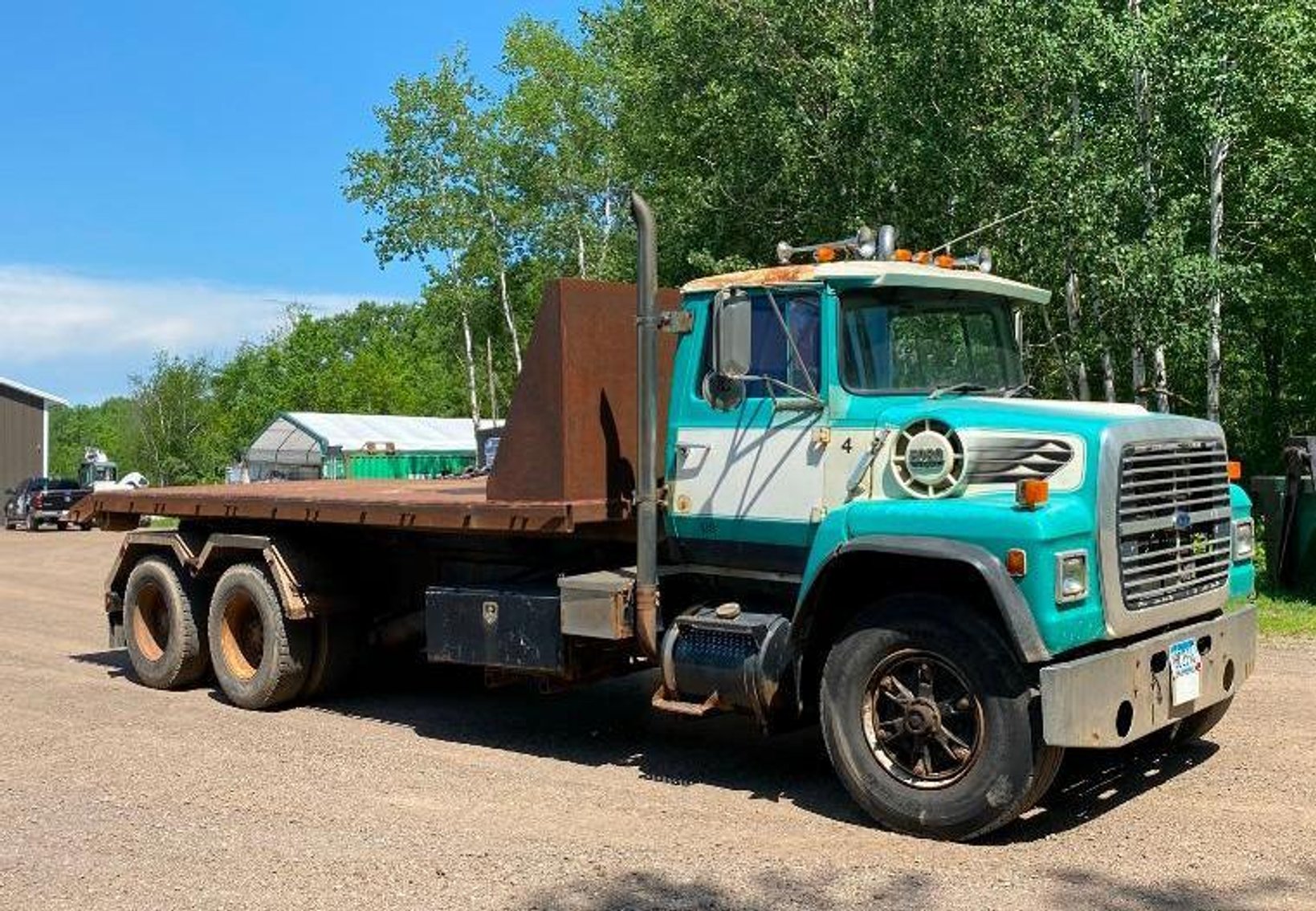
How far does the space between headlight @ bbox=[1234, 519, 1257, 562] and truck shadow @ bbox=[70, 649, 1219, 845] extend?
1167 millimetres

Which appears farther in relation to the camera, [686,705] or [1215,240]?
[1215,240]

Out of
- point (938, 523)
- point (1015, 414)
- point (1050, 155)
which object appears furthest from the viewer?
point (1050, 155)

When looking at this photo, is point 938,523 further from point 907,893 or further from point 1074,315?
point 1074,315

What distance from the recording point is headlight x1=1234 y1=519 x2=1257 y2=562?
7.06 metres

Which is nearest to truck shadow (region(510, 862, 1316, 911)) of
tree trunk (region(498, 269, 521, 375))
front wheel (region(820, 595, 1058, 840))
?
front wheel (region(820, 595, 1058, 840))

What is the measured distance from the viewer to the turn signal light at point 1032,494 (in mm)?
5652

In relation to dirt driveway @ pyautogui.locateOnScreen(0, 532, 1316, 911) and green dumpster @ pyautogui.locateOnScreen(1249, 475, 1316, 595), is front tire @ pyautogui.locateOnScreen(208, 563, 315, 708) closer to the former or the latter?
dirt driveway @ pyautogui.locateOnScreen(0, 532, 1316, 911)

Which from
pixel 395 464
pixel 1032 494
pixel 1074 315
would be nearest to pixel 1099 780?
pixel 1032 494

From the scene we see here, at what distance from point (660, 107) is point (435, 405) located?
5258 centimetres

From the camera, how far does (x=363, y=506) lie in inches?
339

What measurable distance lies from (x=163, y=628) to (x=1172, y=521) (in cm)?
775

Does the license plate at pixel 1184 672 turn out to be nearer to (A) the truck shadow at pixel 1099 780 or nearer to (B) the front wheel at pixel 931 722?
(A) the truck shadow at pixel 1099 780

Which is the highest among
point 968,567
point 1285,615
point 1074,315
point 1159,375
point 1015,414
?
point 1074,315

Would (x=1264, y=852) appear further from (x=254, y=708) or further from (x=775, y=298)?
(x=254, y=708)
